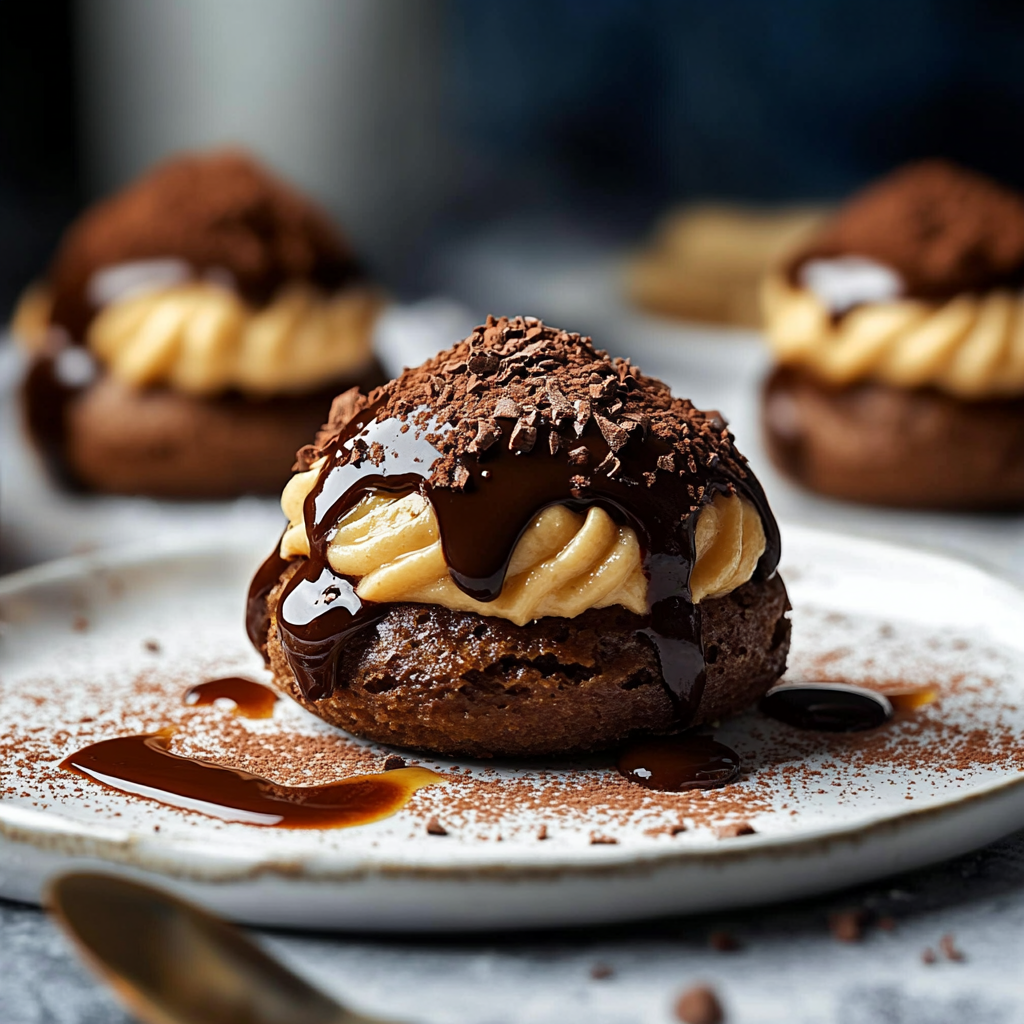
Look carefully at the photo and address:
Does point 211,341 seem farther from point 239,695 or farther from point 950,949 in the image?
point 950,949

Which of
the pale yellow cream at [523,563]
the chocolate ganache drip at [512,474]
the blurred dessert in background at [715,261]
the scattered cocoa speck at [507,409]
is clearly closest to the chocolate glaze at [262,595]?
the chocolate ganache drip at [512,474]

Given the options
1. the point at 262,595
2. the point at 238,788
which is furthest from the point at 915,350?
the point at 238,788

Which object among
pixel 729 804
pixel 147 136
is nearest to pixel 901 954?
pixel 729 804

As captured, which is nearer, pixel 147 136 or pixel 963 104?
pixel 147 136

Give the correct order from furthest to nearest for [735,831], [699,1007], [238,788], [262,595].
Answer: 1. [262,595]
2. [238,788]
3. [735,831]
4. [699,1007]

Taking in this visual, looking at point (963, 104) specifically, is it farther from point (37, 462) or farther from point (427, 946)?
point (427, 946)

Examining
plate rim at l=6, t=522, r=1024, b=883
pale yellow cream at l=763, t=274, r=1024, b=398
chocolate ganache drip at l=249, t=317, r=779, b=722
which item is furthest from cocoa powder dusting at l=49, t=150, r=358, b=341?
plate rim at l=6, t=522, r=1024, b=883

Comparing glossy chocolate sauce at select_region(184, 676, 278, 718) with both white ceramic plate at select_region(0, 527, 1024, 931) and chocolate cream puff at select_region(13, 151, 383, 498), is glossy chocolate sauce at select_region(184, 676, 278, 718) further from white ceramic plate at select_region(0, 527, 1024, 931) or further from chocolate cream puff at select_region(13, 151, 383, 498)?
chocolate cream puff at select_region(13, 151, 383, 498)
